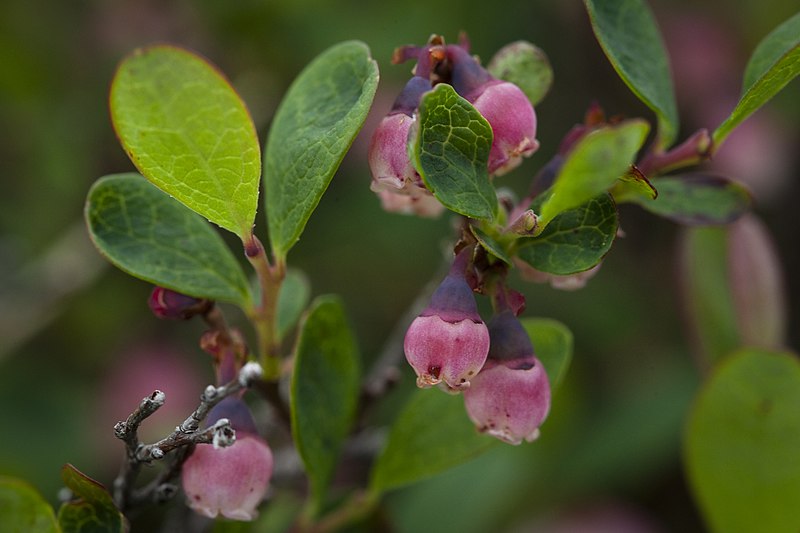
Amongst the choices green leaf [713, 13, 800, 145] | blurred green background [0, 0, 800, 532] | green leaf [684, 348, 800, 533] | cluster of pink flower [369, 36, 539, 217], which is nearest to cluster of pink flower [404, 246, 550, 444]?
cluster of pink flower [369, 36, 539, 217]

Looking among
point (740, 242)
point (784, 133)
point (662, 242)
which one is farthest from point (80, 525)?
point (784, 133)

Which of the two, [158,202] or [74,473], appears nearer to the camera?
[74,473]

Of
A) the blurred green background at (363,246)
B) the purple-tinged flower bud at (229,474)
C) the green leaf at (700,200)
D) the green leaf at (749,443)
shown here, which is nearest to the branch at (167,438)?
the purple-tinged flower bud at (229,474)

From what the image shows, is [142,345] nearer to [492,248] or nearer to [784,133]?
[492,248]

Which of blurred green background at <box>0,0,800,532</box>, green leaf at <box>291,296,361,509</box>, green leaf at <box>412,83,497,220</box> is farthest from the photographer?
blurred green background at <box>0,0,800,532</box>

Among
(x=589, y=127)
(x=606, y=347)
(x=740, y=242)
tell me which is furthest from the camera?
(x=606, y=347)

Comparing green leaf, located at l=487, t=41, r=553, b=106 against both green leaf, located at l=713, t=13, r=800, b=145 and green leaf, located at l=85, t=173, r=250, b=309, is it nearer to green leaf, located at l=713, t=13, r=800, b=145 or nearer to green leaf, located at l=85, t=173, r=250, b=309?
green leaf, located at l=713, t=13, r=800, b=145

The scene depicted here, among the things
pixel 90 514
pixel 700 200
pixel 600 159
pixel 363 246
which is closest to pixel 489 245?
pixel 600 159
